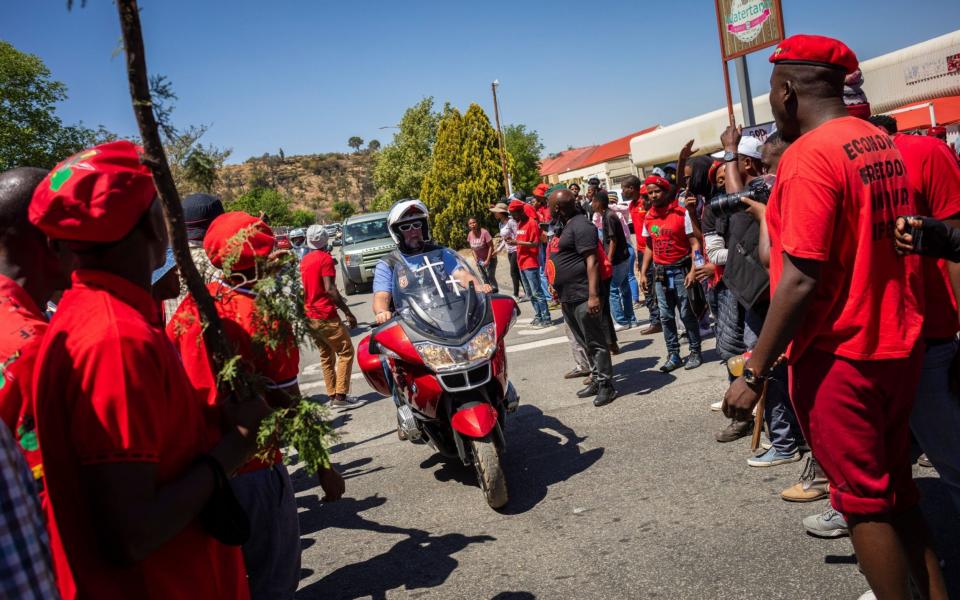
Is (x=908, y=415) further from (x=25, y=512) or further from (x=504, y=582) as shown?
(x=25, y=512)

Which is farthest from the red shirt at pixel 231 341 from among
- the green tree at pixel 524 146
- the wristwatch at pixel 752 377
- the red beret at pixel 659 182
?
the green tree at pixel 524 146

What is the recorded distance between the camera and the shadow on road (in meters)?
3.91

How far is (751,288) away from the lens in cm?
425

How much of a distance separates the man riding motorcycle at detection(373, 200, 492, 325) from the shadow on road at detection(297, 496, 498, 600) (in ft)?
5.40

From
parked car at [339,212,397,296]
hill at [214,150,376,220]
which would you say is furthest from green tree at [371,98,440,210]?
hill at [214,150,376,220]

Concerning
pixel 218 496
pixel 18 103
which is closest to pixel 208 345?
pixel 218 496

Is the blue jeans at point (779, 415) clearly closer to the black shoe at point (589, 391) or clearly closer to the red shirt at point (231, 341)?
the black shoe at point (589, 391)

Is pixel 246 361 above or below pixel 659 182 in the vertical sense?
below

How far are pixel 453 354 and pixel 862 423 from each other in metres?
2.69

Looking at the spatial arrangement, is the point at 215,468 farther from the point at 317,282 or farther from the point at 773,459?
the point at 317,282

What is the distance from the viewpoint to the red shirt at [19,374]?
1.91 m

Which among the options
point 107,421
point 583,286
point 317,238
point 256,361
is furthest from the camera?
point 317,238

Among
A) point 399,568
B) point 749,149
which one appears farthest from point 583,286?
point 399,568

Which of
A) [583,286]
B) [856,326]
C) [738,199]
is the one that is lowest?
[583,286]
